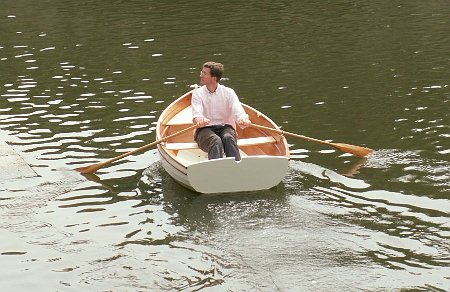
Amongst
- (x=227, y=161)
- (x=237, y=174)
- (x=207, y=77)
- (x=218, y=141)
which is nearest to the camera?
(x=227, y=161)

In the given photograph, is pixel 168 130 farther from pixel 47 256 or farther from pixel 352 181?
pixel 47 256

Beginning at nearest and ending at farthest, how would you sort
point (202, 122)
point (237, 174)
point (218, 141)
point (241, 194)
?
1. point (237, 174)
2. point (241, 194)
3. point (218, 141)
4. point (202, 122)

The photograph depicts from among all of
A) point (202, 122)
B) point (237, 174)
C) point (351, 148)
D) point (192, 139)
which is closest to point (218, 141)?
point (202, 122)

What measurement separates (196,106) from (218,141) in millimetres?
831

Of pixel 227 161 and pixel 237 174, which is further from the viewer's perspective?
pixel 237 174

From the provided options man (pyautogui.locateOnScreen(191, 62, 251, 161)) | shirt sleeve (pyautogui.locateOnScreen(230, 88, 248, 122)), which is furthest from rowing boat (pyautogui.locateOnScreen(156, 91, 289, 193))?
shirt sleeve (pyautogui.locateOnScreen(230, 88, 248, 122))

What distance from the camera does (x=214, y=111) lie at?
47.7ft

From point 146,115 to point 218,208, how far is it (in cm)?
592

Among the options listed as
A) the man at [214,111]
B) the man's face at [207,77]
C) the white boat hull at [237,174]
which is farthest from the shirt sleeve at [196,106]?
the white boat hull at [237,174]

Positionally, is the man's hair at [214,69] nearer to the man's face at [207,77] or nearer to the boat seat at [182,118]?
the man's face at [207,77]

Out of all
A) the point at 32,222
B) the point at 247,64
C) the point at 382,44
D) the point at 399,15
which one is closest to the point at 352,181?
the point at 32,222

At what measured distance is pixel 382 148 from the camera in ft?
52.6

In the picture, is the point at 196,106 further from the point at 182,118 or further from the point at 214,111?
the point at 182,118

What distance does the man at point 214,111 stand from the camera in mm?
14227
